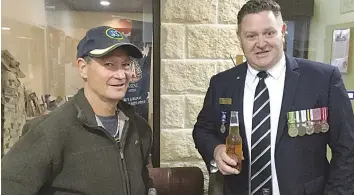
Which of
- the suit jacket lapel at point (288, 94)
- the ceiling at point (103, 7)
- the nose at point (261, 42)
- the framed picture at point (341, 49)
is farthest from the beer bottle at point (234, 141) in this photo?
the framed picture at point (341, 49)

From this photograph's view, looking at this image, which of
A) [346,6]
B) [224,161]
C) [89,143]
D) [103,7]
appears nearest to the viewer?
[89,143]

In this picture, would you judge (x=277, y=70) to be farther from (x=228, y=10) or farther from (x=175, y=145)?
(x=175, y=145)

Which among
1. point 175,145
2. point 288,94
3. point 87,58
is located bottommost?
Result: point 175,145

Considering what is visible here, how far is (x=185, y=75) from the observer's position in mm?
2002

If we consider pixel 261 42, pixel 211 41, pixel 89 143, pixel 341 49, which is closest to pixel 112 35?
pixel 89 143

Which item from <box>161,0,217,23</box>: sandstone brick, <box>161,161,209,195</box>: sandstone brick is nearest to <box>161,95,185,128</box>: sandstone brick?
<box>161,161,209,195</box>: sandstone brick

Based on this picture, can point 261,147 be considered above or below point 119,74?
below

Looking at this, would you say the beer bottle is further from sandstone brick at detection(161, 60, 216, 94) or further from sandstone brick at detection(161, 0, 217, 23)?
sandstone brick at detection(161, 0, 217, 23)

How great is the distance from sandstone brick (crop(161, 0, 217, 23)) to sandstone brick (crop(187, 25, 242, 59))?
42 mm

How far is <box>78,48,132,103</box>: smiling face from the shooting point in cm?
119

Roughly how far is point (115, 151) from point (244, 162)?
547 millimetres

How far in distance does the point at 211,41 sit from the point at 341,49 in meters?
0.85

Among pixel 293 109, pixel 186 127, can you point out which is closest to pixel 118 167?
pixel 293 109

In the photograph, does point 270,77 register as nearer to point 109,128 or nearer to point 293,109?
point 293,109
